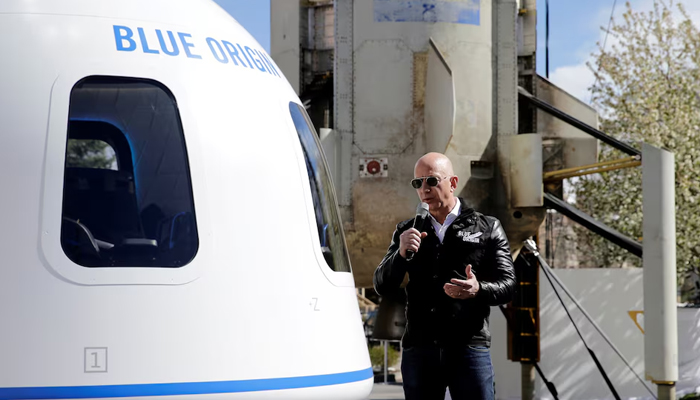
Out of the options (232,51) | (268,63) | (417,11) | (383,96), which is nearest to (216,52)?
(232,51)

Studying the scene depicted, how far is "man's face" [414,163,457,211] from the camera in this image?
194 inches

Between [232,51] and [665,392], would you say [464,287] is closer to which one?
[232,51]

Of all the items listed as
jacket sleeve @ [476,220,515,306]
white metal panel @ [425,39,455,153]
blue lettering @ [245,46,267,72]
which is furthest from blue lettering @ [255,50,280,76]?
white metal panel @ [425,39,455,153]

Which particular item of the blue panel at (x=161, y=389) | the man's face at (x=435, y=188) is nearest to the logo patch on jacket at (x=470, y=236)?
the man's face at (x=435, y=188)

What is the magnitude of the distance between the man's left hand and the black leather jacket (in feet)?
0.39

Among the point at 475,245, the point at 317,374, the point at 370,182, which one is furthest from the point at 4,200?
the point at 370,182

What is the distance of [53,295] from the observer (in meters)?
4.14

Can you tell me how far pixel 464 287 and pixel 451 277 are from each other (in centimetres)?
23

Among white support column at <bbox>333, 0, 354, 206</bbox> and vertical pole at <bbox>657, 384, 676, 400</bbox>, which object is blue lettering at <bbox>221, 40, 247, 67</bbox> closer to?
white support column at <bbox>333, 0, 354, 206</bbox>

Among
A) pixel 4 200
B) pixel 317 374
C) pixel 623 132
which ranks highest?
pixel 623 132

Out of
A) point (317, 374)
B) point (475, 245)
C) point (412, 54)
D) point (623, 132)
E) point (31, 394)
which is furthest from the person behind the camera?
point (623, 132)

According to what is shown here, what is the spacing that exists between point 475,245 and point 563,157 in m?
11.6

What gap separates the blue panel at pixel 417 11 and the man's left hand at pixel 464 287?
10514mm

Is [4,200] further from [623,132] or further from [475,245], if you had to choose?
[623,132]
